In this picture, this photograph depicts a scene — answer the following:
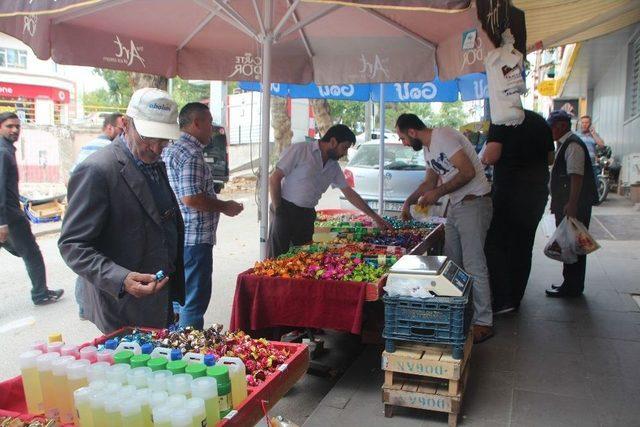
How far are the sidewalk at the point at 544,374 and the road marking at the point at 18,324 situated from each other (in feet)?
12.0

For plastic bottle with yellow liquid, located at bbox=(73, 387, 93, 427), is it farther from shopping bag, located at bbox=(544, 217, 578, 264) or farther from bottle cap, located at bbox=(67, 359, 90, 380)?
shopping bag, located at bbox=(544, 217, 578, 264)

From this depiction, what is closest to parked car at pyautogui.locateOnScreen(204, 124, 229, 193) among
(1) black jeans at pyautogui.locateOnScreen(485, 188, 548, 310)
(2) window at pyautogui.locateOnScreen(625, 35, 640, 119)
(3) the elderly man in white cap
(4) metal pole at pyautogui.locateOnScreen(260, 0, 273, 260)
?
(2) window at pyautogui.locateOnScreen(625, 35, 640, 119)

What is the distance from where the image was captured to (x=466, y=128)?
9.23 metres

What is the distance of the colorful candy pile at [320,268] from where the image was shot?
383cm

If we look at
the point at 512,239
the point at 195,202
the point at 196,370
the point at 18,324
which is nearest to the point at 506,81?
the point at 195,202

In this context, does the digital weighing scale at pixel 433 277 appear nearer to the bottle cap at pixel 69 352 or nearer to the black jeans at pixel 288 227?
the bottle cap at pixel 69 352

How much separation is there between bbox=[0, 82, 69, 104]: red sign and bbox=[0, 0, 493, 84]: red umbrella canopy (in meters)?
31.5

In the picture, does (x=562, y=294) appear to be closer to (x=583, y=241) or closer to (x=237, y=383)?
(x=583, y=241)

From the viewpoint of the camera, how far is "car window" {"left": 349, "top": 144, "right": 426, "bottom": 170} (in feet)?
31.3

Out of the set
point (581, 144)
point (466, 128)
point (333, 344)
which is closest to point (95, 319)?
point (333, 344)

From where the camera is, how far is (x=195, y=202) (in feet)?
13.2

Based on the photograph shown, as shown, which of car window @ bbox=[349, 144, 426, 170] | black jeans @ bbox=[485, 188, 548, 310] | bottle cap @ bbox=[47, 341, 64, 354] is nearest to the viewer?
bottle cap @ bbox=[47, 341, 64, 354]

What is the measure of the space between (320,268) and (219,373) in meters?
2.08

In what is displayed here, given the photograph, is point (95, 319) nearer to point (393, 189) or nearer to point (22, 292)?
point (22, 292)
